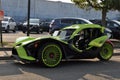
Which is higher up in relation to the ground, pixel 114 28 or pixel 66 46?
pixel 66 46

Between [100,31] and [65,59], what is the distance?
1.93 meters

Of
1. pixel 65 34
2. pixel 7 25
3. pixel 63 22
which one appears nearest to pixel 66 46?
pixel 65 34

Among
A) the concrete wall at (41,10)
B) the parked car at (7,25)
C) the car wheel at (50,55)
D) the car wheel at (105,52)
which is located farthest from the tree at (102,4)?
the concrete wall at (41,10)

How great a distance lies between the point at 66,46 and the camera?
1282cm

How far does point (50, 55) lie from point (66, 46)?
666 mm

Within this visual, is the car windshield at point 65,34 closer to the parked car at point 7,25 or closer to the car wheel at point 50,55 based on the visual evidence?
the car wheel at point 50,55

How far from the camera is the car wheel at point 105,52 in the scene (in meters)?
14.5

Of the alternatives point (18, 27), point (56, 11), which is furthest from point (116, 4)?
point (56, 11)

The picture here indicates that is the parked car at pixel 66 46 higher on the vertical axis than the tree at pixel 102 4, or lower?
lower

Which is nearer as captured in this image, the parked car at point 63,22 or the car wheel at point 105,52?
the car wheel at point 105,52

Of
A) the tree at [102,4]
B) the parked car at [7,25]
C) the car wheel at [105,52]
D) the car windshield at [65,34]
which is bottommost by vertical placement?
the parked car at [7,25]

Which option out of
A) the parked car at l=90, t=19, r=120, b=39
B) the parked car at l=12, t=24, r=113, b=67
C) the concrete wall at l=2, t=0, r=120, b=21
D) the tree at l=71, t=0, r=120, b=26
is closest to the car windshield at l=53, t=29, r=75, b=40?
the parked car at l=12, t=24, r=113, b=67

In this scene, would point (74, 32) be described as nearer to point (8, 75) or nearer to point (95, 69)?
point (95, 69)

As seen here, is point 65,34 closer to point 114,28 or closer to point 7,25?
point 114,28
